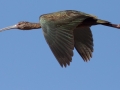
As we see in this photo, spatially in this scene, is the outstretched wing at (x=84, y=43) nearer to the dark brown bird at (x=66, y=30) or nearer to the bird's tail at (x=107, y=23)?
the dark brown bird at (x=66, y=30)

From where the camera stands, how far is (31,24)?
26906mm

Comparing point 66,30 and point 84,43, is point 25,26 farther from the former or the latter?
point 66,30

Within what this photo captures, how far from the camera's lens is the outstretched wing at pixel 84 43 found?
89.7 ft

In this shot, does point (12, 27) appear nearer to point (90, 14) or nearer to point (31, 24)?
point (31, 24)

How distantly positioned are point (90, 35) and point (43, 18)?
3555 mm

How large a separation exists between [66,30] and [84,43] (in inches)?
139

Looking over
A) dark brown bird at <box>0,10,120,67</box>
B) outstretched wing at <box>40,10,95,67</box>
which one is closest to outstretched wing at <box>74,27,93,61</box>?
dark brown bird at <box>0,10,120,67</box>

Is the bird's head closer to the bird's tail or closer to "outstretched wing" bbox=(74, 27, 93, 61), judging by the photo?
"outstretched wing" bbox=(74, 27, 93, 61)

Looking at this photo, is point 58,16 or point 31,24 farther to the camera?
point 31,24

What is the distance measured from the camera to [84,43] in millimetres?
27422

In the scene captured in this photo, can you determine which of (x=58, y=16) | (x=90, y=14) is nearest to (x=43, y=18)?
(x=58, y=16)

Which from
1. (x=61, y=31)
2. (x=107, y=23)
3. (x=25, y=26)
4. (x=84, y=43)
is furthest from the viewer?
(x=84, y=43)

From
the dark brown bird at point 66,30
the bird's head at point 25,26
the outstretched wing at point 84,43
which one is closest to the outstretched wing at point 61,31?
the dark brown bird at point 66,30

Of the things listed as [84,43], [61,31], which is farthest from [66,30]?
[84,43]
